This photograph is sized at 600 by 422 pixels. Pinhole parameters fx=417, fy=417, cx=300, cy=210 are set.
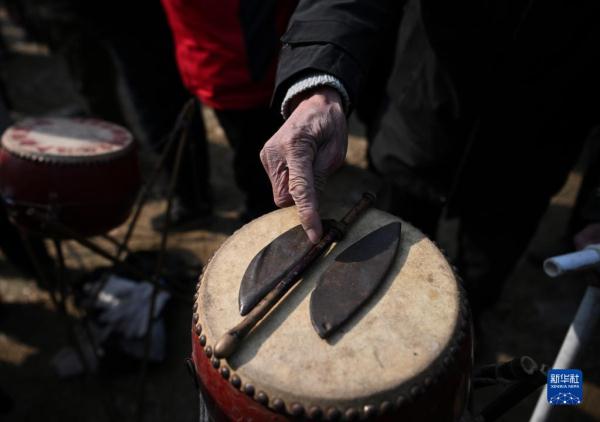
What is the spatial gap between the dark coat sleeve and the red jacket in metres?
0.75

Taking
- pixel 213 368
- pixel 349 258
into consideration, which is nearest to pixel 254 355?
pixel 213 368

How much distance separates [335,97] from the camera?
110 centimetres

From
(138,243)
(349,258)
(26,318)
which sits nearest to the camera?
(349,258)

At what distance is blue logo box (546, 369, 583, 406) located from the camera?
3.65 feet

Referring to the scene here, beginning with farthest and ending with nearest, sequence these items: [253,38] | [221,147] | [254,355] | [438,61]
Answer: [221,147] → [253,38] → [438,61] → [254,355]

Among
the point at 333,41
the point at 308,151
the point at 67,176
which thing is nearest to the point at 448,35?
the point at 333,41

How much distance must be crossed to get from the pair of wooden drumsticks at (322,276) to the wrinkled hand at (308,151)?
0.06m

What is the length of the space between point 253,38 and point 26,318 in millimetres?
2033

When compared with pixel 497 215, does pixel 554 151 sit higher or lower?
higher

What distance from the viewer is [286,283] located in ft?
3.08

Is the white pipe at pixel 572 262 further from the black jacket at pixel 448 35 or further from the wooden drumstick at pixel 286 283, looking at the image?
the black jacket at pixel 448 35

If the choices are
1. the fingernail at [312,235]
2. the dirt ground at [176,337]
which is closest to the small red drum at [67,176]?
the dirt ground at [176,337]

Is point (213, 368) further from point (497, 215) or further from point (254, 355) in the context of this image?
point (497, 215)

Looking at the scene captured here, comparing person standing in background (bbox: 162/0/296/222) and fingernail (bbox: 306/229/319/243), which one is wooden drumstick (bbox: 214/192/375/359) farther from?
person standing in background (bbox: 162/0/296/222)
